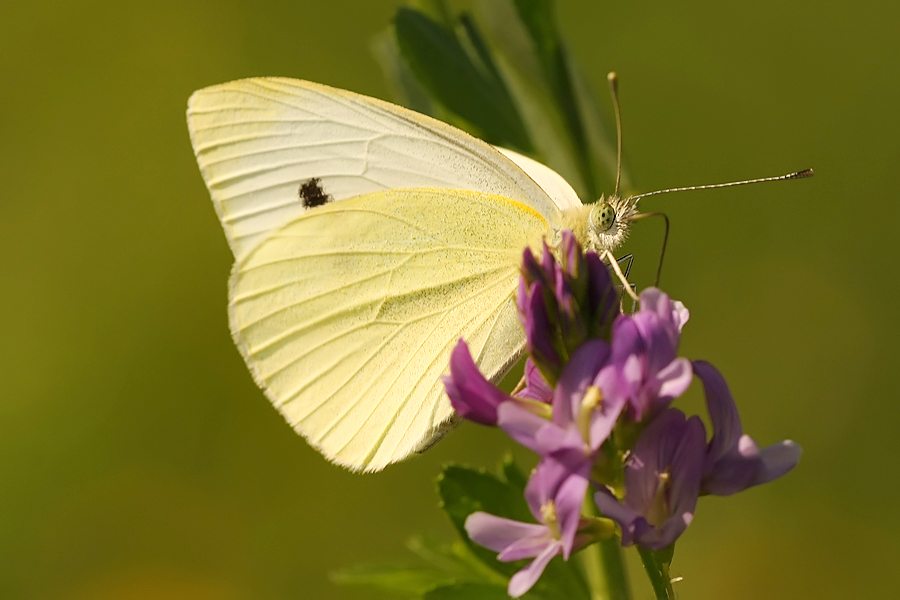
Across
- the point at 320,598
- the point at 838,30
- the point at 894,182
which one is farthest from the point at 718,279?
the point at 320,598

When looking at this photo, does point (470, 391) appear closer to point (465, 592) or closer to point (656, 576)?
point (656, 576)

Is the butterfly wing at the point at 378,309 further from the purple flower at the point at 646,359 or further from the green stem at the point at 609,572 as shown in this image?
the purple flower at the point at 646,359

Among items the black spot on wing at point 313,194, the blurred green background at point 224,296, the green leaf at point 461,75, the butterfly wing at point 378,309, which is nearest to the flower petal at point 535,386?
the butterfly wing at point 378,309

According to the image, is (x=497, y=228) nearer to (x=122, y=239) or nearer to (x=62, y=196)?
(x=122, y=239)

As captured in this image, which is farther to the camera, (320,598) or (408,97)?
(320,598)

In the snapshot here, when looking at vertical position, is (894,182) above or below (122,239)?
below

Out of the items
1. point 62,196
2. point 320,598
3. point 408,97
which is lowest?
point 320,598

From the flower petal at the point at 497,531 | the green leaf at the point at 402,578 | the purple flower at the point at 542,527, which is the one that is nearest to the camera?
the purple flower at the point at 542,527

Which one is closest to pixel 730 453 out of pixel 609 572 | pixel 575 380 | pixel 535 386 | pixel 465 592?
pixel 575 380
